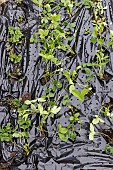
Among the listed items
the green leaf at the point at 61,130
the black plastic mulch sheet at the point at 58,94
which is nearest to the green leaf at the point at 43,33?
the black plastic mulch sheet at the point at 58,94

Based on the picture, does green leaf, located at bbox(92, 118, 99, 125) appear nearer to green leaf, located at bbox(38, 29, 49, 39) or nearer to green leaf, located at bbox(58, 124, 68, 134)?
green leaf, located at bbox(58, 124, 68, 134)

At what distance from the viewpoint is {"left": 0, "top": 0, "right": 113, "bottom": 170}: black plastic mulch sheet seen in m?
2.21

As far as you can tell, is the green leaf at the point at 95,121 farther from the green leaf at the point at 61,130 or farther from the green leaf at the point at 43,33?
the green leaf at the point at 43,33

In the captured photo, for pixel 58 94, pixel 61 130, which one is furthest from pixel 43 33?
pixel 61 130

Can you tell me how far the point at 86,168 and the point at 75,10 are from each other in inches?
63.1

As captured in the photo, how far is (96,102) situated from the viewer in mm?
2518

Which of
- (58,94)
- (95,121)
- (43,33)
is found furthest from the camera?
(43,33)

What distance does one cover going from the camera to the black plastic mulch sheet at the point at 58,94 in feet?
7.25

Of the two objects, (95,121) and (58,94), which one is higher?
(58,94)

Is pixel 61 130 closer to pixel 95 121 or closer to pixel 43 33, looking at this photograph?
pixel 95 121

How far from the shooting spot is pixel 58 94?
8.47 feet

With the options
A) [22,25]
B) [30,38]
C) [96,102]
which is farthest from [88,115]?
[22,25]

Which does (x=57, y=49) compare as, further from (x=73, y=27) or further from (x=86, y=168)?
(x=86, y=168)

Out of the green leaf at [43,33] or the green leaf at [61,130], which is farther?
the green leaf at [43,33]
